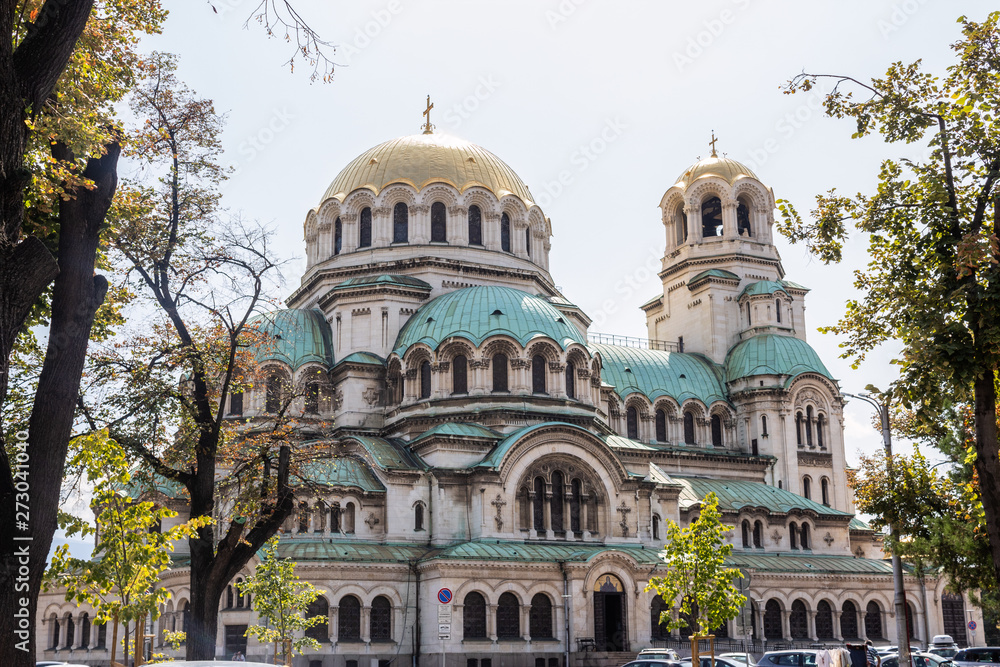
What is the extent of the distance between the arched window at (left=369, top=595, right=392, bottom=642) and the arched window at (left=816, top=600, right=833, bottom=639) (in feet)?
68.0

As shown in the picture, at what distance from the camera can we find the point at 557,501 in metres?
44.8

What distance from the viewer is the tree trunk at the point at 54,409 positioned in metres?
11.7

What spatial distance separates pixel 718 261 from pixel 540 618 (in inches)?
1059

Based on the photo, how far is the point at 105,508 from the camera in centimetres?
1800

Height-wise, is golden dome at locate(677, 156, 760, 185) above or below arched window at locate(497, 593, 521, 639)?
above

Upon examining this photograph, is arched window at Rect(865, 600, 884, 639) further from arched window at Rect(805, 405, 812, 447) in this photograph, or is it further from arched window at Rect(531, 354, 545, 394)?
arched window at Rect(531, 354, 545, 394)

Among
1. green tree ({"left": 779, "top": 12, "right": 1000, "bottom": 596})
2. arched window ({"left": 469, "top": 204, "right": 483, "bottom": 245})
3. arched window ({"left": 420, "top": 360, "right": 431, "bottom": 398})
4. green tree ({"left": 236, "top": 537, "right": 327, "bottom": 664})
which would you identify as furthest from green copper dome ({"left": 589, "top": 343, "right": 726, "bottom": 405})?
green tree ({"left": 779, "top": 12, "right": 1000, "bottom": 596})

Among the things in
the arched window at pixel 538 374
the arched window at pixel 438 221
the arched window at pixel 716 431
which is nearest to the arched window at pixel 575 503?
the arched window at pixel 538 374

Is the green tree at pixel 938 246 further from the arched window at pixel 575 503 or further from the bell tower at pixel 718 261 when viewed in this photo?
the bell tower at pixel 718 261

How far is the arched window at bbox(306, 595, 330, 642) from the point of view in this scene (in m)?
39.8

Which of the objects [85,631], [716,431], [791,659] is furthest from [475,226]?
[791,659]

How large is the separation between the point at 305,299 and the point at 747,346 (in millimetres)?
24143

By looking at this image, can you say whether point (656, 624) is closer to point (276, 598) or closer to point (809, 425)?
point (276, 598)

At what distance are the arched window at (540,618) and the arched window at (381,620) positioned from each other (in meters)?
5.50
